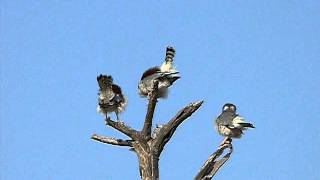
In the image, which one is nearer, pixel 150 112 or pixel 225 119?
pixel 150 112

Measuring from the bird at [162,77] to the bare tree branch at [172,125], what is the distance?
392 millimetres

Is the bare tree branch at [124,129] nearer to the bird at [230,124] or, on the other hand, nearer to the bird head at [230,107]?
the bird at [230,124]

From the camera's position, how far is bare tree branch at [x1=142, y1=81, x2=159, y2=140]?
739cm

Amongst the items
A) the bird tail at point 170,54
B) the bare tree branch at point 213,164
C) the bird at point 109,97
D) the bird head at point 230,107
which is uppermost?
the bird tail at point 170,54

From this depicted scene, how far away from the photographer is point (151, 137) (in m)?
7.48

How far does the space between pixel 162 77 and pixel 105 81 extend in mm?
669

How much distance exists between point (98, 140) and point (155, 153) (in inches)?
32.2

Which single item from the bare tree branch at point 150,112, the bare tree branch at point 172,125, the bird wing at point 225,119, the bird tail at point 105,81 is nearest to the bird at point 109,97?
the bird tail at point 105,81

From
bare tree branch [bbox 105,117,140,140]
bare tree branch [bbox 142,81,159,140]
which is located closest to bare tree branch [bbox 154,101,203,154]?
bare tree branch [bbox 142,81,159,140]

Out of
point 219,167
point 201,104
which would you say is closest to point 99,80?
point 201,104

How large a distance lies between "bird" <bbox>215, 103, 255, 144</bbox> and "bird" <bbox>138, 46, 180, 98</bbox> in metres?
0.70

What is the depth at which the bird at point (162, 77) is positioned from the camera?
24.7 feet

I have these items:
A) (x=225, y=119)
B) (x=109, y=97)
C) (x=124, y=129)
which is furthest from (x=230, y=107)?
(x=109, y=97)

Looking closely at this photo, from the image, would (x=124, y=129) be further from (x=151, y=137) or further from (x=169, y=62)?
(x=169, y=62)
